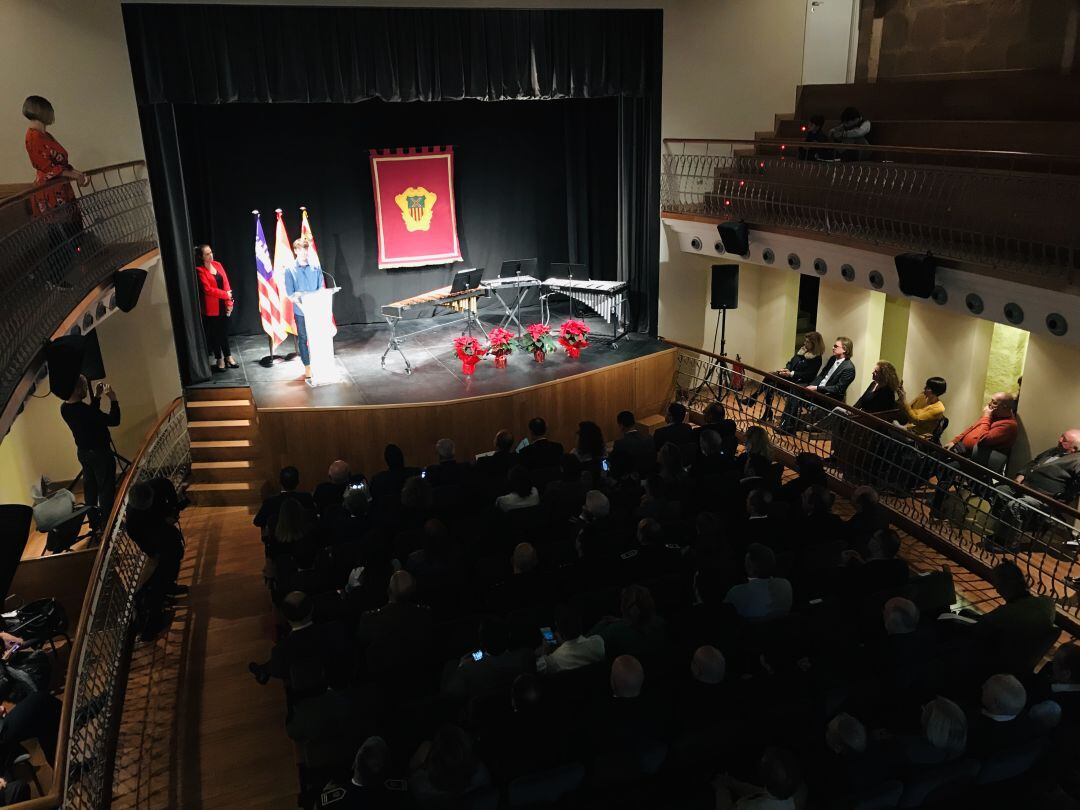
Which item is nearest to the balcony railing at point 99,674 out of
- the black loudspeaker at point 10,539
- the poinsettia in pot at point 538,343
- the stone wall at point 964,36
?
the black loudspeaker at point 10,539

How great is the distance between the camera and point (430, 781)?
3795 mm

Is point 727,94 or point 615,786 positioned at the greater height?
point 727,94

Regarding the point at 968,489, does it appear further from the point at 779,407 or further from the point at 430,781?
the point at 430,781

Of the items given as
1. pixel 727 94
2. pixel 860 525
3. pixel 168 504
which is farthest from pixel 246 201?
pixel 860 525

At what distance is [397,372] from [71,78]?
4.58 m

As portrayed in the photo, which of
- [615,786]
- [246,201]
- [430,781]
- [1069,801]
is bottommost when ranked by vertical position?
[1069,801]

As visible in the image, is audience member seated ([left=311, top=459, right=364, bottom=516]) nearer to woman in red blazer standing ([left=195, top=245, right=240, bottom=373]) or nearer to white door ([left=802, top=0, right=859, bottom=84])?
woman in red blazer standing ([left=195, top=245, right=240, bottom=373])

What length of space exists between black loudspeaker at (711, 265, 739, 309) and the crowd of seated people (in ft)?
16.9

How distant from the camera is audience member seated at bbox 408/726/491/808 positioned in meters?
3.76

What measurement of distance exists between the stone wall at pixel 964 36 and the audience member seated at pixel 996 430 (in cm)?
452

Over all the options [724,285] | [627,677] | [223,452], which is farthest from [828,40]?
[627,677]

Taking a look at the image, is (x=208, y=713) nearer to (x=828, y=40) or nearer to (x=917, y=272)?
(x=917, y=272)

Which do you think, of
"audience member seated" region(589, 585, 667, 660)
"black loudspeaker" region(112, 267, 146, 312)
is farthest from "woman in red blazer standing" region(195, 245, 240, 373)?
"audience member seated" region(589, 585, 667, 660)

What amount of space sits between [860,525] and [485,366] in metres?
5.50
